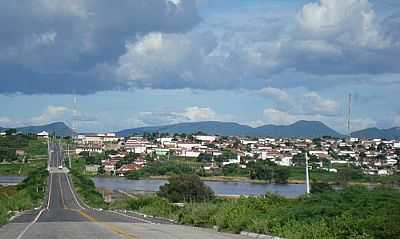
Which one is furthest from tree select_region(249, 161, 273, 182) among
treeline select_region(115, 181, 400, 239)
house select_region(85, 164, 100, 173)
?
treeline select_region(115, 181, 400, 239)

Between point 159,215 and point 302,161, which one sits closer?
point 159,215

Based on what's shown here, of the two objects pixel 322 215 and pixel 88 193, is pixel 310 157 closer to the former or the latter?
pixel 88 193

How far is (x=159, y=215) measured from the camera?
4944 centimetres

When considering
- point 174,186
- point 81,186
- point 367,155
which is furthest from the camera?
point 81,186

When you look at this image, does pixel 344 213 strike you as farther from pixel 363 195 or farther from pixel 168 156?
pixel 168 156

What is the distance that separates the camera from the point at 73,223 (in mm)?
33312

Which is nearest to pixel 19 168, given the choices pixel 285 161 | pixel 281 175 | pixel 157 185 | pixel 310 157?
pixel 157 185

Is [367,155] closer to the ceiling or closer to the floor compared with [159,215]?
Result: closer to the ceiling

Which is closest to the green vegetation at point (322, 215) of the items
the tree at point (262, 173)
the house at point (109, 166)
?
the tree at point (262, 173)

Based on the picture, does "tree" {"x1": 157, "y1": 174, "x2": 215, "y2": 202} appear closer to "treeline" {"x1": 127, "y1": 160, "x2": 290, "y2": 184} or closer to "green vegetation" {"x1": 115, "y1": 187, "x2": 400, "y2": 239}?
"treeline" {"x1": 127, "y1": 160, "x2": 290, "y2": 184}

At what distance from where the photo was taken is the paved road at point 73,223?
2436 cm

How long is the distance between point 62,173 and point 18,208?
8979 centimetres

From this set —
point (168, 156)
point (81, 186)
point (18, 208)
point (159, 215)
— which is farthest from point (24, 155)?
point (159, 215)

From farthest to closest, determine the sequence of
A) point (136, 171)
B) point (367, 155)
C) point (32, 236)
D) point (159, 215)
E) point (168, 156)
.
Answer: point (168, 156), point (136, 171), point (367, 155), point (159, 215), point (32, 236)
